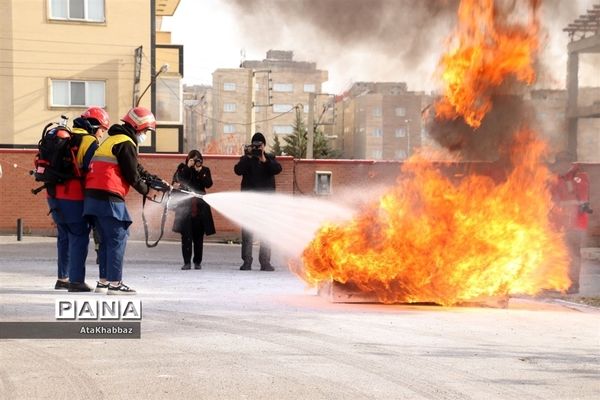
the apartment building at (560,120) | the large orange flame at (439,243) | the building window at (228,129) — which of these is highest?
the building window at (228,129)

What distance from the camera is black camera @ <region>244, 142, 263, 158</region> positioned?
43.6ft

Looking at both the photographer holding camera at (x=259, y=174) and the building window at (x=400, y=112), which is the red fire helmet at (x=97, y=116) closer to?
the photographer holding camera at (x=259, y=174)

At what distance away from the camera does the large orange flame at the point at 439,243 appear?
30.8ft

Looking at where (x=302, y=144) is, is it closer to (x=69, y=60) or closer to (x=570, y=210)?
(x=69, y=60)

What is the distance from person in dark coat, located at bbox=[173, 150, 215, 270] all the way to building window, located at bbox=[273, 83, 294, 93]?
81.5m

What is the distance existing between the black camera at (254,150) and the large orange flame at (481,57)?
10.5ft

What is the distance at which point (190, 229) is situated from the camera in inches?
524

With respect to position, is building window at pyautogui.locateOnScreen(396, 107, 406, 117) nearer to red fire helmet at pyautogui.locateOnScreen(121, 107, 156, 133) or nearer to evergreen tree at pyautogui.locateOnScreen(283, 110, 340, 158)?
evergreen tree at pyautogui.locateOnScreen(283, 110, 340, 158)

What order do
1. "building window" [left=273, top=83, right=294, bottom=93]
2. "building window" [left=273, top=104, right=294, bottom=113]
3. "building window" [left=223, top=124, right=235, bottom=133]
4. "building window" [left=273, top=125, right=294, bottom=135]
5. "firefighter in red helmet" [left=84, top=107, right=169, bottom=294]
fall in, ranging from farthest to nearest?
"building window" [left=223, top=124, right=235, bottom=133] → "building window" [left=273, top=125, right=294, bottom=135] → "building window" [left=273, top=104, right=294, bottom=113] → "building window" [left=273, top=83, right=294, bottom=93] → "firefighter in red helmet" [left=84, top=107, right=169, bottom=294]

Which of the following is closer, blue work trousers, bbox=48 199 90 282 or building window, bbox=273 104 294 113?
blue work trousers, bbox=48 199 90 282

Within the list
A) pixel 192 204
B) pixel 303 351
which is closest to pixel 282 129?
pixel 192 204

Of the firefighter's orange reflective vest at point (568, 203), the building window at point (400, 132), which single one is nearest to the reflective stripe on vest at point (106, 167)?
the firefighter's orange reflective vest at point (568, 203)

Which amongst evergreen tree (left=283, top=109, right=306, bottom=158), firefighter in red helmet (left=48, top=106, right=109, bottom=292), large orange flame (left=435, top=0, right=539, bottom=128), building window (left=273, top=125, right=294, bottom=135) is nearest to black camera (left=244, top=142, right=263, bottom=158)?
large orange flame (left=435, top=0, right=539, bottom=128)

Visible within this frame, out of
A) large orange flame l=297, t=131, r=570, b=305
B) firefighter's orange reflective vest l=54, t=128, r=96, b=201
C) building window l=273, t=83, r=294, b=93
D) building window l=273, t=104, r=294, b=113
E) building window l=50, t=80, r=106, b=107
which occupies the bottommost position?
large orange flame l=297, t=131, r=570, b=305
